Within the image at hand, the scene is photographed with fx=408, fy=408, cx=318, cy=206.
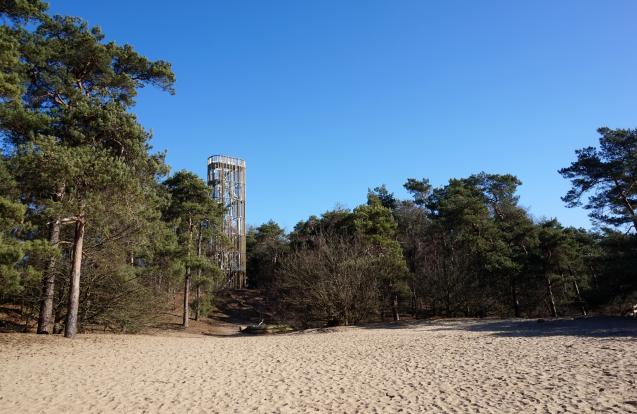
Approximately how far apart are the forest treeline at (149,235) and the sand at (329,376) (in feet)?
10.9

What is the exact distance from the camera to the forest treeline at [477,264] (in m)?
20.6

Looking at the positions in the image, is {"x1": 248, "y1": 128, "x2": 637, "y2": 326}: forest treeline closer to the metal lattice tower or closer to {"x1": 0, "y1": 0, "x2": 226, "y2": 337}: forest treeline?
{"x1": 0, "y1": 0, "x2": 226, "y2": 337}: forest treeline

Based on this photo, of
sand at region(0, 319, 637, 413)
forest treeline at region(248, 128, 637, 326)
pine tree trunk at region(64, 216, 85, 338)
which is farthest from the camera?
forest treeline at region(248, 128, 637, 326)

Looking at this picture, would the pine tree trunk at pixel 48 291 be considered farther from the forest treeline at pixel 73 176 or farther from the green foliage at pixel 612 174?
the green foliage at pixel 612 174

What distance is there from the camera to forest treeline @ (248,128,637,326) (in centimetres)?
2058

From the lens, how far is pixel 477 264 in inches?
1144

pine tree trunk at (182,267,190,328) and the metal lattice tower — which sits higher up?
the metal lattice tower

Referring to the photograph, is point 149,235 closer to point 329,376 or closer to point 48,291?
point 48,291

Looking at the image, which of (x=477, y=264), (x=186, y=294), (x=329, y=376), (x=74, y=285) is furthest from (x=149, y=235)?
(x=477, y=264)

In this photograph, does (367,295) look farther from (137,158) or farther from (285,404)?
(285,404)

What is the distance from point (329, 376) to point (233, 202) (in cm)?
4340

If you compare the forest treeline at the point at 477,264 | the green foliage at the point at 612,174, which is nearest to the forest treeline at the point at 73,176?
the forest treeline at the point at 477,264

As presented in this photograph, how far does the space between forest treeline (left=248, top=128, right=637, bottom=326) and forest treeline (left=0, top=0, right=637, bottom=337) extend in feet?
0.35

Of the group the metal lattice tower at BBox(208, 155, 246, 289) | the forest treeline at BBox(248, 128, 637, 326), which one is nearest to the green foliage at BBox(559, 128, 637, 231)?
the forest treeline at BBox(248, 128, 637, 326)
